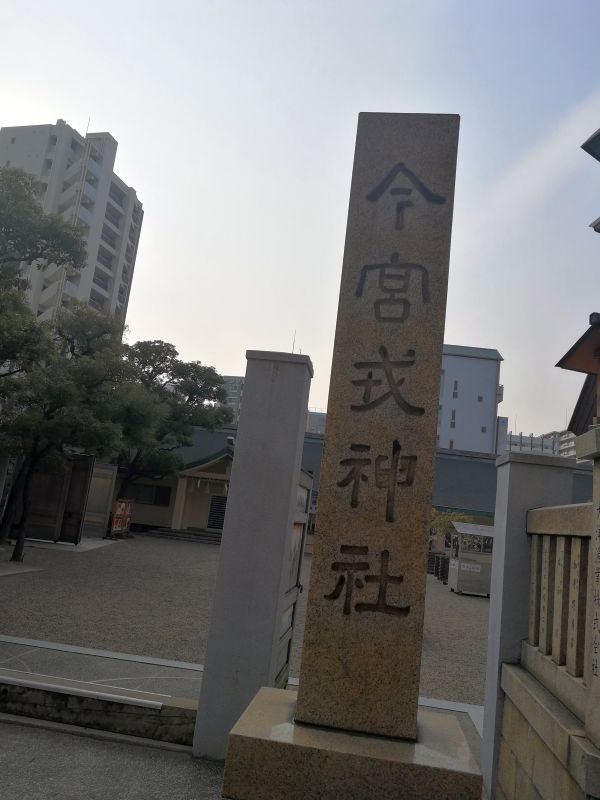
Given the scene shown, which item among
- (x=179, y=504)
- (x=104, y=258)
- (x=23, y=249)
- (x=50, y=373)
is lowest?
(x=179, y=504)

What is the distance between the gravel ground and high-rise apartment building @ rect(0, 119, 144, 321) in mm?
27620

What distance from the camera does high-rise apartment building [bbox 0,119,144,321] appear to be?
39.2 meters

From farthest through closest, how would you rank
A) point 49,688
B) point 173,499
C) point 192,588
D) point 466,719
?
point 173,499
point 192,588
point 466,719
point 49,688

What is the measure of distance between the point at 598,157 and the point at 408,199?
44.0 ft

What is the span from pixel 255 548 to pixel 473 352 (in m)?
52.0

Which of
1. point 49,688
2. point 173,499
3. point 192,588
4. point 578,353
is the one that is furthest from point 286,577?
point 173,499

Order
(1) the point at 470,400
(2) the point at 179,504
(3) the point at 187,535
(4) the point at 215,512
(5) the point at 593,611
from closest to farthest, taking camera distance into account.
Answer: (5) the point at 593,611 → (3) the point at 187,535 → (2) the point at 179,504 → (4) the point at 215,512 → (1) the point at 470,400

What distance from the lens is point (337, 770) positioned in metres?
2.43

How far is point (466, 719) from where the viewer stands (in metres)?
5.73

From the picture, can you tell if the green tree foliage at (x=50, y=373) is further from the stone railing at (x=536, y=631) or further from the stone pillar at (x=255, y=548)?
the stone railing at (x=536, y=631)

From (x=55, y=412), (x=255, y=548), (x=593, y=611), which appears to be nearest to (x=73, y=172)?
(x=55, y=412)

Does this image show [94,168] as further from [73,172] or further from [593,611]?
[593,611]

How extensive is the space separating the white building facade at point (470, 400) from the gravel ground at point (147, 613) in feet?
118

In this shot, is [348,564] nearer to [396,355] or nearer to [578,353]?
[396,355]
